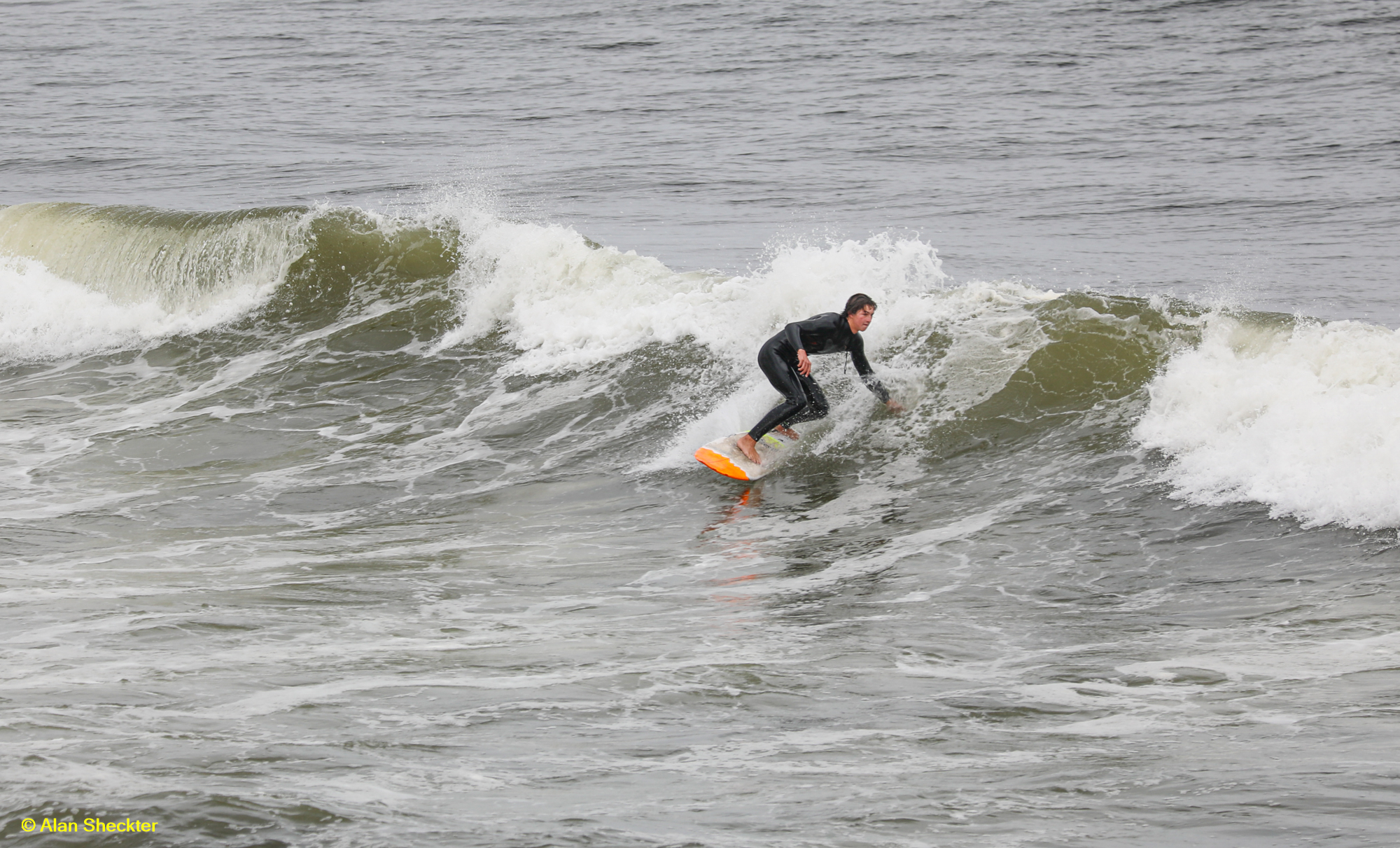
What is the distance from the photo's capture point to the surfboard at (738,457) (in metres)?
9.26

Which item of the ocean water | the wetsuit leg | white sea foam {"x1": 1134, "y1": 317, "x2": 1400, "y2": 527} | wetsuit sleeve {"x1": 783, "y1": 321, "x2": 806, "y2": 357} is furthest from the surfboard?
white sea foam {"x1": 1134, "y1": 317, "x2": 1400, "y2": 527}

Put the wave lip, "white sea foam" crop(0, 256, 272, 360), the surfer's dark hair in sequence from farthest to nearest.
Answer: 1. the wave lip
2. "white sea foam" crop(0, 256, 272, 360)
3. the surfer's dark hair

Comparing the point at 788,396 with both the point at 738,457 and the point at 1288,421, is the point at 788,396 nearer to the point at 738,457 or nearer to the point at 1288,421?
the point at 738,457

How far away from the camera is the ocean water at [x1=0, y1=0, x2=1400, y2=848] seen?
4.08m

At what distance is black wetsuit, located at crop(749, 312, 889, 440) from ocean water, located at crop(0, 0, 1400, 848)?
1.56 ft

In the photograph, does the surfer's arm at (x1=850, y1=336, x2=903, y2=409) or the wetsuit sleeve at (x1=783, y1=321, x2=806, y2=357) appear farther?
the surfer's arm at (x1=850, y1=336, x2=903, y2=409)

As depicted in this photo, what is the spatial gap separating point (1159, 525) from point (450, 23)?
3468cm

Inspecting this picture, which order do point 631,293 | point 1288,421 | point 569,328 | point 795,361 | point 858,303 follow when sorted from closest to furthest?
1. point 1288,421
2. point 858,303
3. point 795,361
4. point 569,328
5. point 631,293

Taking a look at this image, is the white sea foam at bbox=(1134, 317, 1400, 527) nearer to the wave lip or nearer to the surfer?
the surfer

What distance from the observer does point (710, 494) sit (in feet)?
29.6

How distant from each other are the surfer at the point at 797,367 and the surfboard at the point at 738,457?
0.07 metres

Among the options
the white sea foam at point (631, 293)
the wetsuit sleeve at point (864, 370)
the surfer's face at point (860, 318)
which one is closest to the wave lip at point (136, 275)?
the white sea foam at point (631, 293)

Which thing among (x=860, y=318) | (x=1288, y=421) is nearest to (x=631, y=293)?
(x=860, y=318)

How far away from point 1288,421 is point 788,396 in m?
3.49
